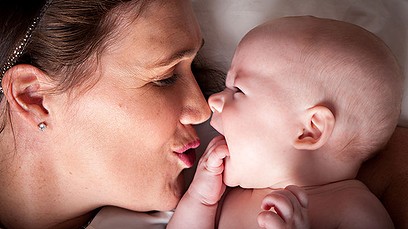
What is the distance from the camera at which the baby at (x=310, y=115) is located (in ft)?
4.39

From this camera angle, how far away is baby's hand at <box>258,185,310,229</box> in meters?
1.19

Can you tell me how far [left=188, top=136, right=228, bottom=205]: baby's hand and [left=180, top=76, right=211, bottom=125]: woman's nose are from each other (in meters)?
0.07

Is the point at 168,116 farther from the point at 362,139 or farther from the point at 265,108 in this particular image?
the point at 362,139

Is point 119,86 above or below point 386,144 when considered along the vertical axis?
above

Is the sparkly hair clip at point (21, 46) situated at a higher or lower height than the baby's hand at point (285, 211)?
higher

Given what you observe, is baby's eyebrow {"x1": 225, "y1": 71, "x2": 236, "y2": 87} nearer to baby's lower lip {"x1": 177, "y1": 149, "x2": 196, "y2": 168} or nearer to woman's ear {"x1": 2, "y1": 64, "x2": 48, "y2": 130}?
baby's lower lip {"x1": 177, "y1": 149, "x2": 196, "y2": 168}

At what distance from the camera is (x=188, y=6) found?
4.77ft

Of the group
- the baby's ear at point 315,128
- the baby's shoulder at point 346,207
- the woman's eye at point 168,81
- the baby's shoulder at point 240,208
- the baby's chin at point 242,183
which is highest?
the woman's eye at point 168,81

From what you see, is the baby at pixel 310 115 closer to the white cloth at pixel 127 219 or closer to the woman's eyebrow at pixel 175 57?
the woman's eyebrow at pixel 175 57

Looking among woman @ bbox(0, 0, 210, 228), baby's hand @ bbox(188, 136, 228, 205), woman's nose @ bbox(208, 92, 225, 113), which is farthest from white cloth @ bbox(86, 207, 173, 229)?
woman's nose @ bbox(208, 92, 225, 113)

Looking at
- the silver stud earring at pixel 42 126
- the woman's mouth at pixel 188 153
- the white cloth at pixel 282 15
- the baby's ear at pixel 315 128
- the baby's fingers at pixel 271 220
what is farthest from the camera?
the white cloth at pixel 282 15

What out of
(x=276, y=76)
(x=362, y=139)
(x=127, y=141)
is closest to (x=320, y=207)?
(x=362, y=139)

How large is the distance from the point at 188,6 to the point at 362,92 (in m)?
0.42

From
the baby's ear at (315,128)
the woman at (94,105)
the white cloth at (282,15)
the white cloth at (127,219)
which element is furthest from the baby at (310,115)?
the white cloth at (282,15)
